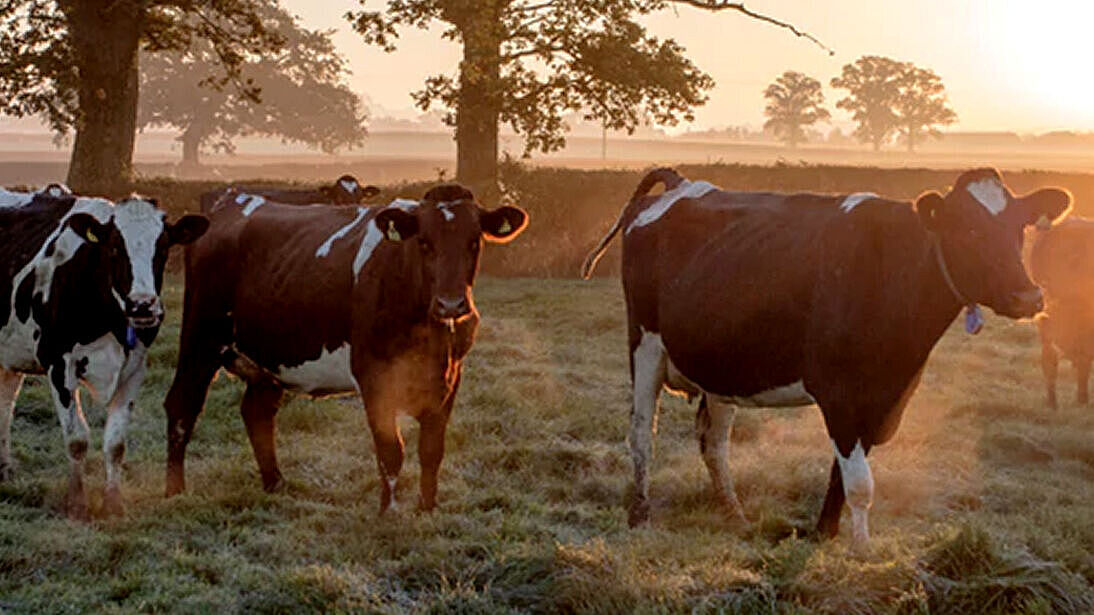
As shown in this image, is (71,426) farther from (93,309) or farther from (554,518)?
(554,518)

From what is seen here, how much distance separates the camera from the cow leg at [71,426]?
24.6 ft

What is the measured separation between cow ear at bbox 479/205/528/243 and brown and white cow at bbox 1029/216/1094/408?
717 centimetres

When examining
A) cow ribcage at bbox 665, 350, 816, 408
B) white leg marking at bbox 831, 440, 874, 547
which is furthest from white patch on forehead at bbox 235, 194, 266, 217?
white leg marking at bbox 831, 440, 874, 547

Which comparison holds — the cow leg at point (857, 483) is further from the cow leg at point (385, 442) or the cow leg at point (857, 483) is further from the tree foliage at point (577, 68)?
the tree foliage at point (577, 68)

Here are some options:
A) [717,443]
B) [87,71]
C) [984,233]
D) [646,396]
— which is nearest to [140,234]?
[646,396]

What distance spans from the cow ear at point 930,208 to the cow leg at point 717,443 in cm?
209

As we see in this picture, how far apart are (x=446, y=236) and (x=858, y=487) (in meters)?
2.73

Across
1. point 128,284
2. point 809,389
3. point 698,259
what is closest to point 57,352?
point 128,284

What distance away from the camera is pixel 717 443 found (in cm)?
796

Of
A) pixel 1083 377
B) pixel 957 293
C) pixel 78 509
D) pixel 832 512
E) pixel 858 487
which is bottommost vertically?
pixel 1083 377

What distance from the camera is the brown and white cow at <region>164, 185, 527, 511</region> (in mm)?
7121

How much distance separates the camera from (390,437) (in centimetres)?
733

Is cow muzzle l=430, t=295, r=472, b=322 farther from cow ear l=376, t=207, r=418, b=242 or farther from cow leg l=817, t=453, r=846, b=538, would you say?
cow leg l=817, t=453, r=846, b=538

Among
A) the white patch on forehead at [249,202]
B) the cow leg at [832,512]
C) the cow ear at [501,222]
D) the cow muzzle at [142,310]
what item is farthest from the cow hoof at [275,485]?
the cow leg at [832,512]
